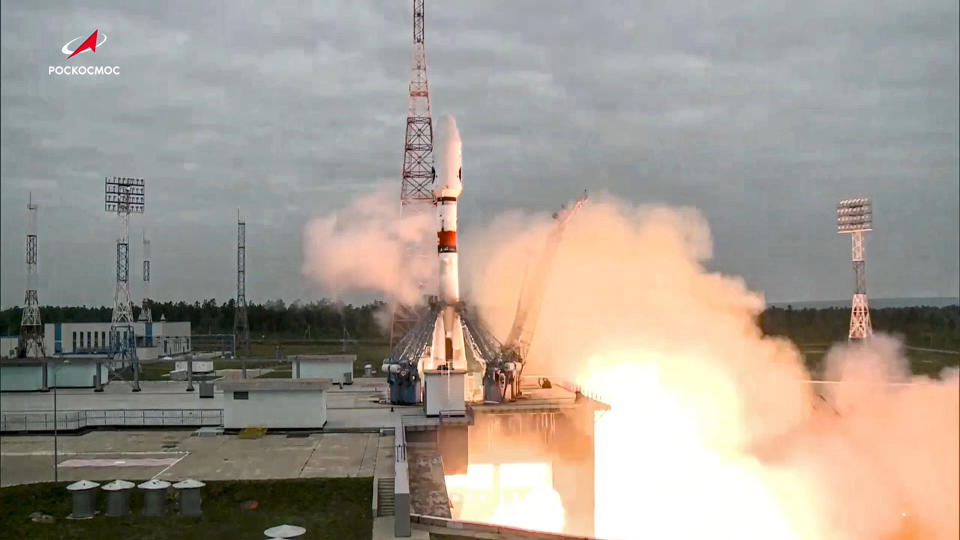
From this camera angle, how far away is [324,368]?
52656 mm

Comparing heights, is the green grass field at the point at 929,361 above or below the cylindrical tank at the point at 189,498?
above

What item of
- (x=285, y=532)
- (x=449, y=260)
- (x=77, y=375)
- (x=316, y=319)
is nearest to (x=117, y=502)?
(x=285, y=532)

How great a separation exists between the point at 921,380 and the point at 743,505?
13534 millimetres

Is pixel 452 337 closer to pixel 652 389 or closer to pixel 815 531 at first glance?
pixel 652 389

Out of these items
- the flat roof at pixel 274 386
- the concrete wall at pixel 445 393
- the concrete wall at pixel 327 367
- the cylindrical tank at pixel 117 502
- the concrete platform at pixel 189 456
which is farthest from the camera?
the concrete wall at pixel 327 367

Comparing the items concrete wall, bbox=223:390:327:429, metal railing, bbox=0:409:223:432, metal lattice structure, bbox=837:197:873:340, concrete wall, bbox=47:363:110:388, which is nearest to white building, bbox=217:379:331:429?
concrete wall, bbox=223:390:327:429

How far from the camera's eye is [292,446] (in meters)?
30.8

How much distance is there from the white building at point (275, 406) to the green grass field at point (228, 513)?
368 inches

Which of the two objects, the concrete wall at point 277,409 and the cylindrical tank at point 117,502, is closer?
the cylindrical tank at point 117,502

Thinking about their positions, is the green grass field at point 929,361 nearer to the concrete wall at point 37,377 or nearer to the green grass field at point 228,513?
the green grass field at point 228,513

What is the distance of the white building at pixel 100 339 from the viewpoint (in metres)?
75.9

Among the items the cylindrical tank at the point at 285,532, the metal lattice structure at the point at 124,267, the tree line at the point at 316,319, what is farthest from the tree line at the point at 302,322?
the cylindrical tank at the point at 285,532

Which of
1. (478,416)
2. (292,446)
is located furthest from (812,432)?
(292,446)

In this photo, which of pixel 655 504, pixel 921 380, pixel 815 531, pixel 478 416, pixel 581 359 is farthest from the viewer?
pixel 581 359
